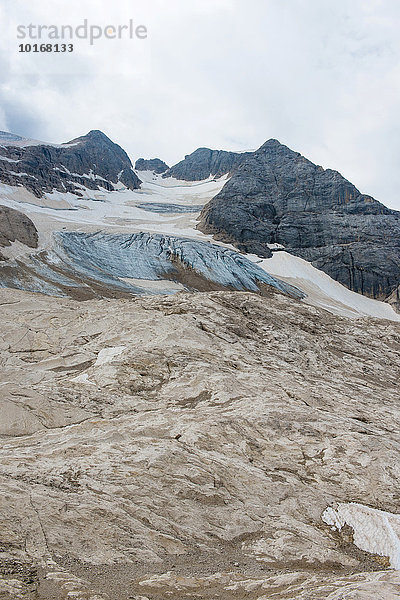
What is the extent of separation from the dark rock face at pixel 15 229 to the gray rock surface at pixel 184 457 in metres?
34.0

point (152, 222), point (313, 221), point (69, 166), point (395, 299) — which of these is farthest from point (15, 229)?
point (69, 166)

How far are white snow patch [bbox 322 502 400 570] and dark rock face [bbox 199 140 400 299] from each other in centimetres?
8146

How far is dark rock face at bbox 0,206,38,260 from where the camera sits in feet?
163

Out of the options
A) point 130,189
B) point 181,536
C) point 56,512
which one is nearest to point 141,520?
point 181,536

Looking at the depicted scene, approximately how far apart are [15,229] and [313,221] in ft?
241

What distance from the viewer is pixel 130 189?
536 ft

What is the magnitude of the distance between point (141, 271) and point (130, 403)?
43.6 meters

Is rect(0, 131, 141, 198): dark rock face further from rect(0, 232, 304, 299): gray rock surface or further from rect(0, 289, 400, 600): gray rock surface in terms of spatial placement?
rect(0, 289, 400, 600): gray rock surface

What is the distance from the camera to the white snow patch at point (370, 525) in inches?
308

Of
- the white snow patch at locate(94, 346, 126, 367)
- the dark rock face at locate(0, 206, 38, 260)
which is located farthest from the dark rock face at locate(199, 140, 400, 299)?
the white snow patch at locate(94, 346, 126, 367)

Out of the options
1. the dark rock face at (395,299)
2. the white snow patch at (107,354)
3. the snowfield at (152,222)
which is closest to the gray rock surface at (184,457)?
the white snow patch at (107,354)

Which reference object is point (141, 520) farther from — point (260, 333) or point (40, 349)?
point (260, 333)

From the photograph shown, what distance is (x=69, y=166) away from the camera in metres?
139

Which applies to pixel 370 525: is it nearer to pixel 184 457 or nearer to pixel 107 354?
pixel 184 457
